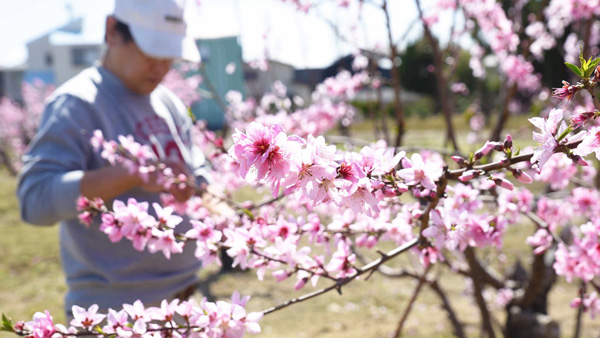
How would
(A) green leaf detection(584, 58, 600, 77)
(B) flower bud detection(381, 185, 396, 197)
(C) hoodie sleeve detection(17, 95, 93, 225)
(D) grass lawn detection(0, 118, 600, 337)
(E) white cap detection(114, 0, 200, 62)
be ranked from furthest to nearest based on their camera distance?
(D) grass lawn detection(0, 118, 600, 337), (E) white cap detection(114, 0, 200, 62), (C) hoodie sleeve detection(17, 95, 93, 225), (B) flower bud detection(381, 185, 396, 197), (A) green leaf detection(584, 58, 600, 77)

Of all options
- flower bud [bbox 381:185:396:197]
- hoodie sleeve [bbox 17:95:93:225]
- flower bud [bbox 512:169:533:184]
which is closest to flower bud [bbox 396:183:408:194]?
flower bud [bbox 381:185:396:197]

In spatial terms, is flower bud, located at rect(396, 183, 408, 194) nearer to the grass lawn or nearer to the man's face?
the man's face

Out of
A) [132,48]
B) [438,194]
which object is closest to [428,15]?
[132,48]

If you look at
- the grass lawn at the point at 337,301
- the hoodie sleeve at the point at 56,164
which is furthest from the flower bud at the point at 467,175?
the grass lawn at the point at 337,301

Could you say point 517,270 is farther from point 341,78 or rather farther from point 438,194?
point 438,194

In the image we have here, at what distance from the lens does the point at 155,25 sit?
1.95 m

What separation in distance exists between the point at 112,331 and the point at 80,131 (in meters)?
0.91

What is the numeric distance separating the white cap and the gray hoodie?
9.8 inches

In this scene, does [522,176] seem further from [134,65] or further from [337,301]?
[337,301]

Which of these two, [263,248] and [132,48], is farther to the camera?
[132,48]

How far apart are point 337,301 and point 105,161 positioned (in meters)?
3.11

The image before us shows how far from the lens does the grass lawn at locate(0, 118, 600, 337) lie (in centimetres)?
401

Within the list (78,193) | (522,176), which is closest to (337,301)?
(78,193)

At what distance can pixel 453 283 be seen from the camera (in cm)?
496
